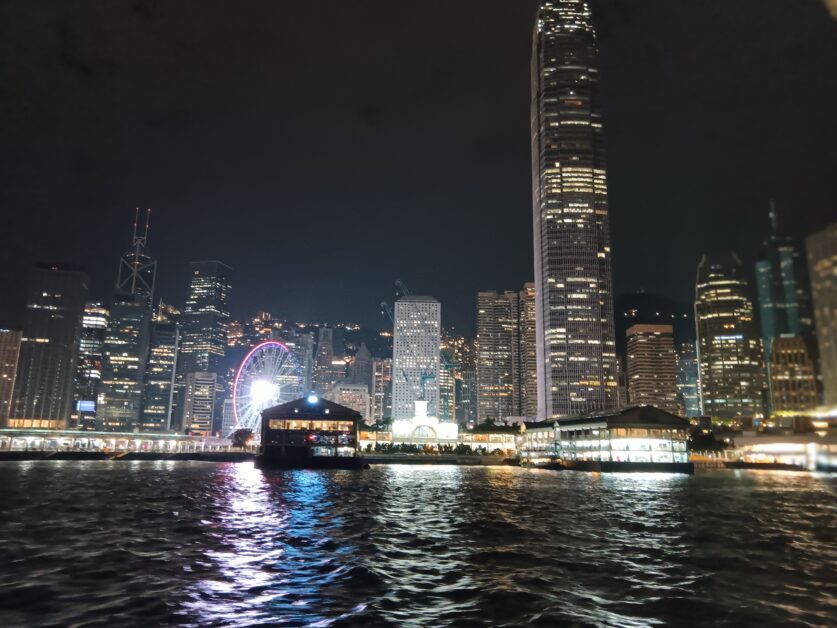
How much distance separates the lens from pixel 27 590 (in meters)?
20.0

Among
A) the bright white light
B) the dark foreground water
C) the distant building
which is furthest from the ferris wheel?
the distant building

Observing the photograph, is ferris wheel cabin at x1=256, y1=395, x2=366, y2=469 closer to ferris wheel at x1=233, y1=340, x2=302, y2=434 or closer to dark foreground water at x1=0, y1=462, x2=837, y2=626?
ferris wheel at x1=233, y1=340, x2=302, y2=434

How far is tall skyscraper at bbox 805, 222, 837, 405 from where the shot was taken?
24.2 metres

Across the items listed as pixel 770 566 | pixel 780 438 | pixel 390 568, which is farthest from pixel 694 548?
pixel 780 438

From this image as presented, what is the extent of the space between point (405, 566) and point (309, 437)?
136429 millimetres

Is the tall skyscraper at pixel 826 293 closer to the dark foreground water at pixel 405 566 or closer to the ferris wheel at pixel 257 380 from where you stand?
the dark foreground water at pixel 405 566

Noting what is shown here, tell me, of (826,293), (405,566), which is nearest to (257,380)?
(405,566)

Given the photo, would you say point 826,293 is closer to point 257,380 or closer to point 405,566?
point 405,566

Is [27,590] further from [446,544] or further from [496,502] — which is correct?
[496,502]

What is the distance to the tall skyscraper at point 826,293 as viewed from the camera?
24156mm

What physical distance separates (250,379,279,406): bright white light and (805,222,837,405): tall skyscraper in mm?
162925

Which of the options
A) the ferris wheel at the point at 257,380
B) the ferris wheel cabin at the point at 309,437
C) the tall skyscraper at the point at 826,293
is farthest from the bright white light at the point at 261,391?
the tall skyscraper at the point at 826,293

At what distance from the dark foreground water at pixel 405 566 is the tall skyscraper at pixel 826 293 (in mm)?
9612

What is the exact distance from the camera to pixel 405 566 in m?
26.0
